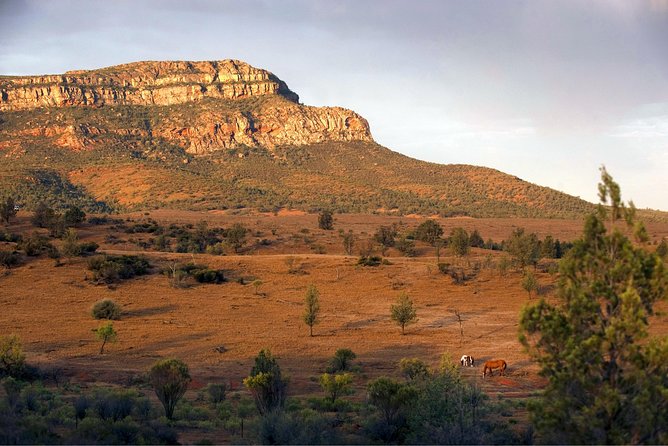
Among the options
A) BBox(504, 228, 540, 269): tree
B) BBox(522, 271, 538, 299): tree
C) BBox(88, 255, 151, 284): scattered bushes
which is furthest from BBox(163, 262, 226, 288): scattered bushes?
BBox(504, 228, 540, 269): tree

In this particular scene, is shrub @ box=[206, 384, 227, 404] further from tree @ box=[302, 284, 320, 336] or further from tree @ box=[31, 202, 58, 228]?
tree @ box=[31, 202, 58, 228]

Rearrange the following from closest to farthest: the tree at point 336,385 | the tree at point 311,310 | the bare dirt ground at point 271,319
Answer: the tree at point 336,385, the bare dirt ground at point 271,319, the tree at point 311,310

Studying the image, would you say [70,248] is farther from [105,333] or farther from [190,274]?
[105,333]

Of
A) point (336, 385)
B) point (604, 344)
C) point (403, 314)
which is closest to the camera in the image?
point (604, 344)

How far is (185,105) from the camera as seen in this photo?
174125 millimetres

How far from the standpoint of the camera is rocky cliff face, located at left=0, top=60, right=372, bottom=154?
155750mm

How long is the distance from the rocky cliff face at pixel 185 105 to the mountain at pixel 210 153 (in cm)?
34

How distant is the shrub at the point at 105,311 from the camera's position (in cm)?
3703

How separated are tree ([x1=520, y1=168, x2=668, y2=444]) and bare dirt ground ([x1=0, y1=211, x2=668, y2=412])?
1370 cm

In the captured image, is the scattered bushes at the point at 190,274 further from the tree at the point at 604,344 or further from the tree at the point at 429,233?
the tree at the point at 604,344

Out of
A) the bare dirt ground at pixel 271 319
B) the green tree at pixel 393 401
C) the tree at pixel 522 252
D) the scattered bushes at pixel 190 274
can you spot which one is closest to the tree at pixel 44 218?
the bare dirt ground at pixel 271 319

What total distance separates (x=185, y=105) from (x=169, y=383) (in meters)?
166

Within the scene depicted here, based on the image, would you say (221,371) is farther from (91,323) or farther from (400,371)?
(91,323)

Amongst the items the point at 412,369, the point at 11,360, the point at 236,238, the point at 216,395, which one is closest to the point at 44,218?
the point at 236,238
